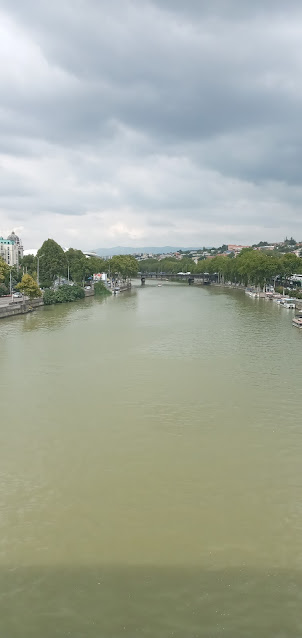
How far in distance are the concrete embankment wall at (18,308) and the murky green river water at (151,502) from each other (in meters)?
16.9

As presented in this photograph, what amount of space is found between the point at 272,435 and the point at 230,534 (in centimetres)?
427

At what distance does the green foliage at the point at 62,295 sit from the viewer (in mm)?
45156

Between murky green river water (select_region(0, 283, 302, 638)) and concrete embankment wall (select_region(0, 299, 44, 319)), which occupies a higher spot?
concrete embankment wall (select_region(0, 299, 44, 319))

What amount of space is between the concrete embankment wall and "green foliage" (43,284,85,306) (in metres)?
2.40

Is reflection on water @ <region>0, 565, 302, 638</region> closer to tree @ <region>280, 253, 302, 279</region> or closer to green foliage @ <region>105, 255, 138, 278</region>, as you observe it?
tree @ <region>280, 253, 302, 279</region>

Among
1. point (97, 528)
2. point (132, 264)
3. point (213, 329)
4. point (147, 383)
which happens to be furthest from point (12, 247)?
point (97, 528)

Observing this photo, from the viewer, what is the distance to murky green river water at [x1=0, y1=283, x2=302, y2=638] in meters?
5.55

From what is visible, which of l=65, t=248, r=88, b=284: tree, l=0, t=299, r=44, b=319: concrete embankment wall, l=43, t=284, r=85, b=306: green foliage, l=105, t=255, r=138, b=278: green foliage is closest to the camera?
l=0, t=299, r=44, b=319: concrete embankment wall

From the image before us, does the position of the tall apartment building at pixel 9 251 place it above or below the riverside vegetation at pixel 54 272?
above

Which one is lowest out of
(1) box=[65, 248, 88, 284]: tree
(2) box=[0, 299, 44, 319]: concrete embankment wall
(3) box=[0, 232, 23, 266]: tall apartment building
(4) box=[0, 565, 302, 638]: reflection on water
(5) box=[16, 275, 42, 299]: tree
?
(4) box=[0, 565, 302, 638]: reflection on water

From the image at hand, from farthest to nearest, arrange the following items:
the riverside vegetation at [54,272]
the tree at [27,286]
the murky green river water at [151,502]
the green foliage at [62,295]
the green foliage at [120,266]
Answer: the green foliage at [120,266], the green foliage at [62,295], the riverside vegetation at [54,272], the tree at [27,286], the murky green river water at [151,502]

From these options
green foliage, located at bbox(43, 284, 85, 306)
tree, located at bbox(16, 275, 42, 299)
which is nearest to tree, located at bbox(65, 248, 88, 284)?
green foliage, located at bbox(43, 284, 85, 306)

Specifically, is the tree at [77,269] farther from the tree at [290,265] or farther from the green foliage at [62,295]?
the tree at [290,265]

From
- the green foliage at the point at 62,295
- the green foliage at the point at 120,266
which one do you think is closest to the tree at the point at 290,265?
the green foliage at the point at 62,295
